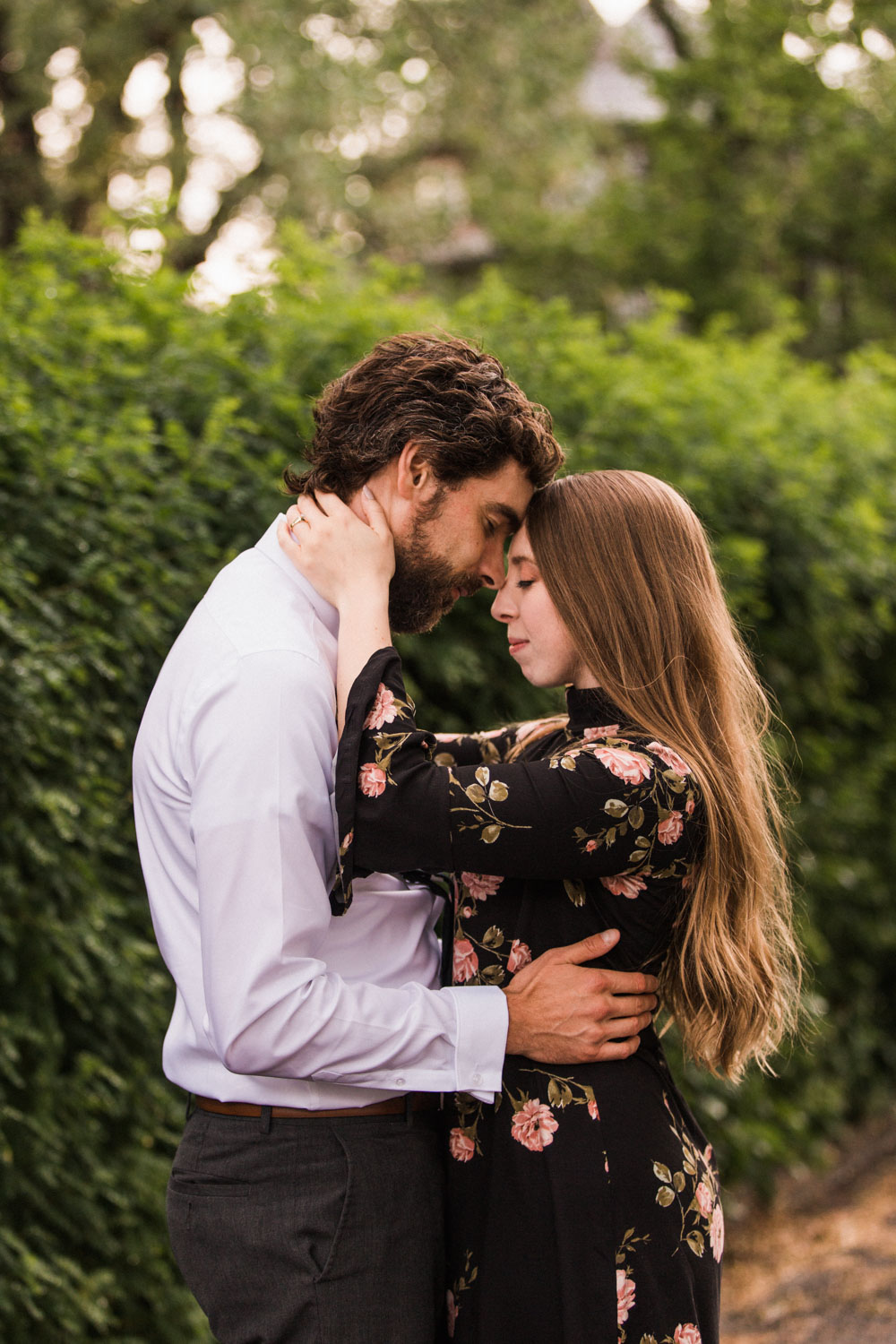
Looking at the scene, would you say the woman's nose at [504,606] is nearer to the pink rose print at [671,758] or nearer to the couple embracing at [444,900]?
the couple embracing at [444,900]

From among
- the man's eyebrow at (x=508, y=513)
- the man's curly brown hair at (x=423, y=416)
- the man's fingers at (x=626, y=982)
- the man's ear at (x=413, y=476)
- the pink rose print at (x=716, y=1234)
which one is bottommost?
the pink rose print at (x=716, y=1234)

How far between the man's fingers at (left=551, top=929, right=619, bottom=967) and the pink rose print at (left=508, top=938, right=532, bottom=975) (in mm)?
→ 54

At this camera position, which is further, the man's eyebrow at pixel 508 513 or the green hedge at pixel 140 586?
the green hedge at pixel 140 586

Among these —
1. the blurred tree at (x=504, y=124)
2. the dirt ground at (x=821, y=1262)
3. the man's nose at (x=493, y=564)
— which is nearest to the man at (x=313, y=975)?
the man's nose at (x=493, y=564)

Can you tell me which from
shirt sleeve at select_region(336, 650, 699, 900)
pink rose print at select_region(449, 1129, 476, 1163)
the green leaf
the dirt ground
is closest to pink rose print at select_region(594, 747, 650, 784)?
shirt sleeve at select_region(336, 650, 699, 900)

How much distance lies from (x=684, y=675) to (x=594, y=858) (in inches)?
18.2

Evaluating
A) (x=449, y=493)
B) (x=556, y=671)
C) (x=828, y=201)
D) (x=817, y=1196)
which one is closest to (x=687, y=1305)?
(x=556, y=671)

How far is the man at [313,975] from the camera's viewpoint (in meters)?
1.76

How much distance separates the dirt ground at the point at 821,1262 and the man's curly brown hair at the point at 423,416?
148 inches

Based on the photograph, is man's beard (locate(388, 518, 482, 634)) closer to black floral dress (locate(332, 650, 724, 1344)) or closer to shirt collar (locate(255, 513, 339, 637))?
shirt collar (locate(255, 513, 339, 637))

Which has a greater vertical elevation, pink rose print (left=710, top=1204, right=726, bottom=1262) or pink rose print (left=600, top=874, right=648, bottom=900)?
pink rose print (left=600, top=874, right=648, bottom=900)

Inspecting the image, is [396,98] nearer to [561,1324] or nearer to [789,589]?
[789,589]

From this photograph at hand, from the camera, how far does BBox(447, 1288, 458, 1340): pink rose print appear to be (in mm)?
2043

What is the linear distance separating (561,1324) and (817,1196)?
4240 mm
